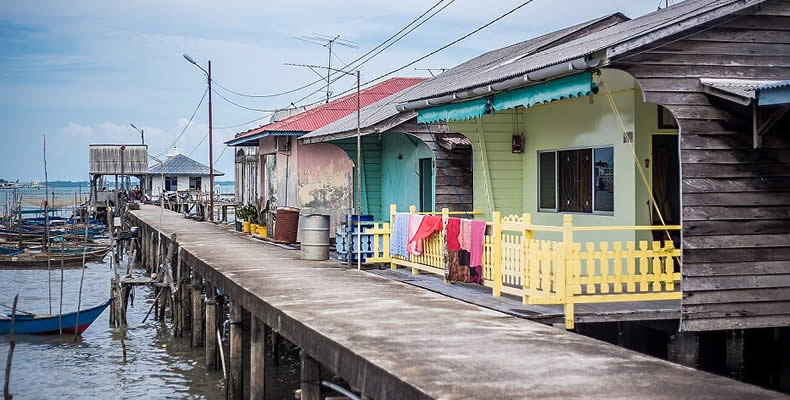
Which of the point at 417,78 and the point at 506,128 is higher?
the point at 417,78

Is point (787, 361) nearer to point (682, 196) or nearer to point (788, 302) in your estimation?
point (788, 302)

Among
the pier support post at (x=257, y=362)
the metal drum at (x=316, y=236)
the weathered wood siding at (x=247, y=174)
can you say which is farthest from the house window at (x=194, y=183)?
the pier support post at (x=257, y=362)

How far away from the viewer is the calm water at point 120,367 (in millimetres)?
16609

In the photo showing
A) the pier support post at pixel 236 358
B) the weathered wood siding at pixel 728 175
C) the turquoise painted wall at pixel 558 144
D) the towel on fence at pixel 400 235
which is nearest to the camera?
the weathered wood siding at pixel 728 175

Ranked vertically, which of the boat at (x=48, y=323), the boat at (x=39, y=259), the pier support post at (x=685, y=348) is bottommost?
the boat at (x=48, y=323)

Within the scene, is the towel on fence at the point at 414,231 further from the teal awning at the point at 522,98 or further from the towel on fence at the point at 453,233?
the teal awning at the point at 522,98

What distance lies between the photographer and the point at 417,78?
3159 cm

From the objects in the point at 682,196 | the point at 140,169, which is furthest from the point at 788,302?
the point at 140,169

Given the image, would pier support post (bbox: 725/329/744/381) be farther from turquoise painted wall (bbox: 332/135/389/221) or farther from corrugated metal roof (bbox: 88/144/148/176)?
corrugated metal roof (bbox: 88/144/148/176)

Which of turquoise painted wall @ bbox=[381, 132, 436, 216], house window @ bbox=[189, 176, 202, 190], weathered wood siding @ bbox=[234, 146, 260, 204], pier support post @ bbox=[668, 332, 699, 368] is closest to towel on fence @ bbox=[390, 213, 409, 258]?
turquoise painted wall @ bbox=[381, 132, 436, 216]

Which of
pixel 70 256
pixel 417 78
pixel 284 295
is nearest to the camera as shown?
pixel 284 295

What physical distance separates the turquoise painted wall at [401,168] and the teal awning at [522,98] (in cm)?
353

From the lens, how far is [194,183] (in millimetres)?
65562

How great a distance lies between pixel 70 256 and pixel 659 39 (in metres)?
34.4
